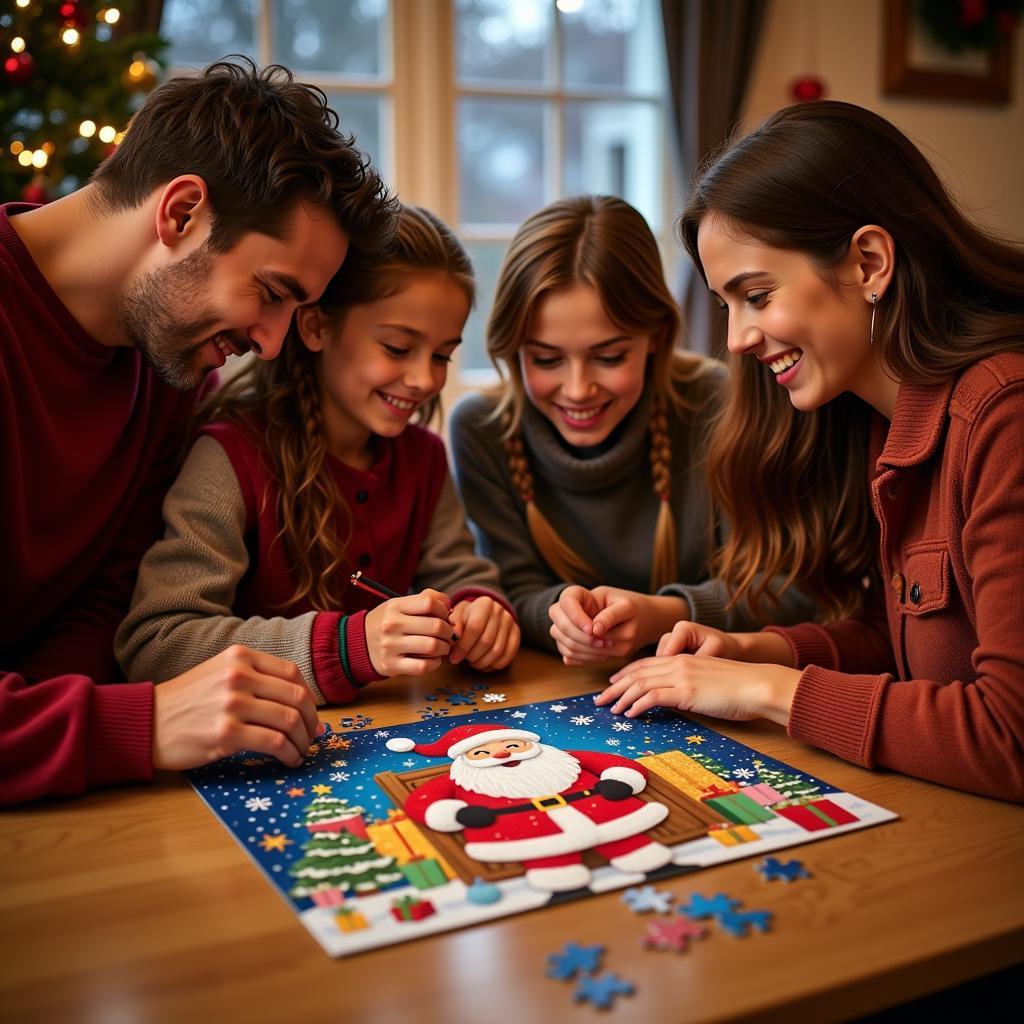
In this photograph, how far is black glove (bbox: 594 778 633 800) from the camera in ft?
3.41

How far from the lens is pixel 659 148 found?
4.04m

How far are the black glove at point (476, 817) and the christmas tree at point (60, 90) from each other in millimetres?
2008

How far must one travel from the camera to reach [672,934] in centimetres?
81

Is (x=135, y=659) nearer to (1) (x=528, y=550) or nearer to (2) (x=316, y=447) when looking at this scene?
(2) (x=316, y=447)

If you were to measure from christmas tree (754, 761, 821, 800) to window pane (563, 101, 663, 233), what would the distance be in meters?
3.16

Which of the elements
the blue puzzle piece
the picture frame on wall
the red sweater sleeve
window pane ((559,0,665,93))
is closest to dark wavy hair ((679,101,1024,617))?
the blue puzzle piece

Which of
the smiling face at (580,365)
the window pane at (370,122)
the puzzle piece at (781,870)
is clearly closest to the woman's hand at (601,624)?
the smiling face at (580,365)

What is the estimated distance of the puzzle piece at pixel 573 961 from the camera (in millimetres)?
770

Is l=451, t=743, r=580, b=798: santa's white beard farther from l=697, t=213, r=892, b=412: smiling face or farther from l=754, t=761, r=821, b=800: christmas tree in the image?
l=697, t=213, r=892, b=412: smiling face

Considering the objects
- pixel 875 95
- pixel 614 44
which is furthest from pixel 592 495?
pixel 875 95

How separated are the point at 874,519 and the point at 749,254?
456 millimetres

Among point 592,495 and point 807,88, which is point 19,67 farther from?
point 807,88

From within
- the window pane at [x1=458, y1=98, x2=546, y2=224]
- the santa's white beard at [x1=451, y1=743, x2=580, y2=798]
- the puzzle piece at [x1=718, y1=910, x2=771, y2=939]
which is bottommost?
the santa's white beard at [x1=451, y1=743, x2=580, y2=798]

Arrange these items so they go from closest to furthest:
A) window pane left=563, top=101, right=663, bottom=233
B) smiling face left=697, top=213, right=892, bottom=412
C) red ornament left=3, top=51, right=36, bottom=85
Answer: smiling face left=697, top=213, right=892, bottom=412
red ornament left=3, top=51, right=36, bottom=85
window pane left=563, top=101, right=663, bottom=233
